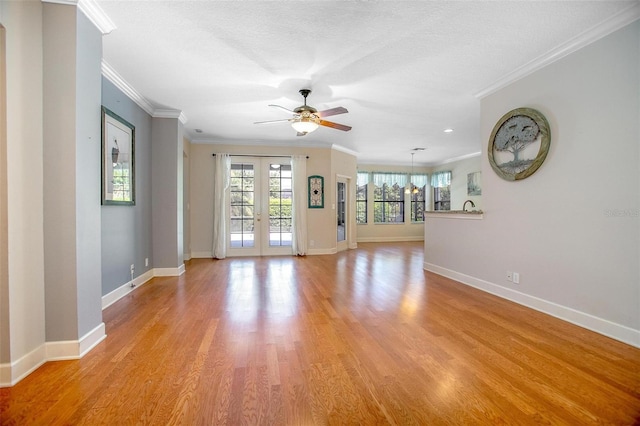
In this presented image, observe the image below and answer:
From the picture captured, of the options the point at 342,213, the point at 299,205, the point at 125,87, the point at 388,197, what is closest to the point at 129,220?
the point at 125,87

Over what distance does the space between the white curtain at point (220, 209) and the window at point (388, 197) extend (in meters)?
5.10

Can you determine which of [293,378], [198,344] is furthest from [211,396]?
[198,344]

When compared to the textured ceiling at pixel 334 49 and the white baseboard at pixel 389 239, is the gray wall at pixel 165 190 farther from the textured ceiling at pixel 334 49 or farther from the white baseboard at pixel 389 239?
the white baseboard at pixel 389 239

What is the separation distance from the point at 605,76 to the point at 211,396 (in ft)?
12.8

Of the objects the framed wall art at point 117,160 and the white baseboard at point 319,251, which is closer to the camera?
the framed wall art at point 117,160

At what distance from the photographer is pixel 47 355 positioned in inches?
78.3

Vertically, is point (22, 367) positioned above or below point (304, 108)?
below

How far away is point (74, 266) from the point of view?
2.01 meters

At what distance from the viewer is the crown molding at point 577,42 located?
2.22 meters

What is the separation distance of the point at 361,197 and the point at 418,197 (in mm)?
2149

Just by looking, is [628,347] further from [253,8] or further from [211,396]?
[253,8]

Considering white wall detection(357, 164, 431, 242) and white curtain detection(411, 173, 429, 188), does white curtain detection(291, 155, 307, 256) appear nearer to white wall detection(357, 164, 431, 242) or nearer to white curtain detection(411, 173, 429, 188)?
white wall detection(357, 164, 431, 242)

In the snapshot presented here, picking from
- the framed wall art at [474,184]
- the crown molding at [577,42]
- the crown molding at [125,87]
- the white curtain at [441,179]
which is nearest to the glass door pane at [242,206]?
the crown molding at [125,87]

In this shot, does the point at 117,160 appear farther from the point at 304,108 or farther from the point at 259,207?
the point at 259,207
